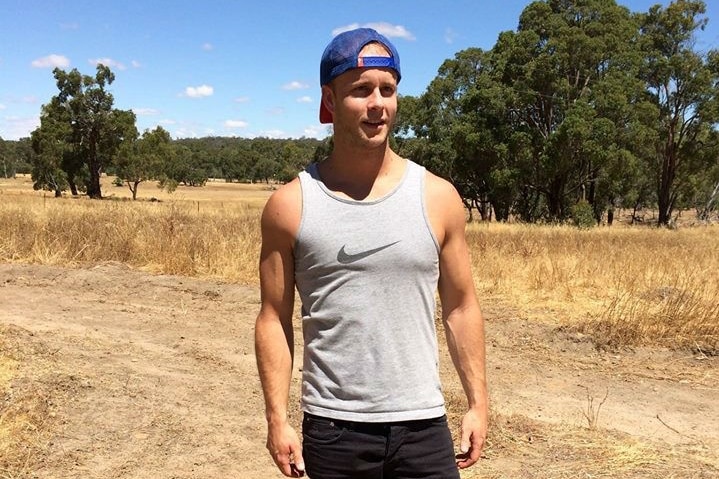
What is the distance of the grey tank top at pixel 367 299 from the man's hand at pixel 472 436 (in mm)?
163

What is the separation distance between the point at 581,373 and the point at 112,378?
4096 mm

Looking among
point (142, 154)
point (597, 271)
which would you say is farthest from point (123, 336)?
point (142, 154)

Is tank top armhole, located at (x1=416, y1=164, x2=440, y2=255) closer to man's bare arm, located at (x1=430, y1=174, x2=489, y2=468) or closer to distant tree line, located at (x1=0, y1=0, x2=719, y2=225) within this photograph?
man's bare arm, located at (x1=430, y1=174, x2=489, y2=468)

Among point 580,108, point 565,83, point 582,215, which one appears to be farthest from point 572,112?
point 582,215

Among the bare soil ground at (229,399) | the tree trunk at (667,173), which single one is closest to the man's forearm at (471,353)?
the bare soil ground at (229,399)

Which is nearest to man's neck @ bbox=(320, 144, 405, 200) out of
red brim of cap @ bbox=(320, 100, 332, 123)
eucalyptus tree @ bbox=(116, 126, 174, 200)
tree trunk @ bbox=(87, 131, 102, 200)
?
red brim of cap @ bbox=(320, 100, 332, 123)

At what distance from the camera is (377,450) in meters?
1.61

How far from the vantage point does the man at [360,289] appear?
1.61 m

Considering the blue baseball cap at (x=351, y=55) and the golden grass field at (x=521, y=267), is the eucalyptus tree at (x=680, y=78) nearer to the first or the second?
the golden grass field at (x=521, y=267)

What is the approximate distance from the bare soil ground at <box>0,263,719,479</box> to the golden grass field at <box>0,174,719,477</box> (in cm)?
19

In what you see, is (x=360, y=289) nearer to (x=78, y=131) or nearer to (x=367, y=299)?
(x=367, y=299)

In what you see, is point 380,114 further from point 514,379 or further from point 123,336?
point 123,336

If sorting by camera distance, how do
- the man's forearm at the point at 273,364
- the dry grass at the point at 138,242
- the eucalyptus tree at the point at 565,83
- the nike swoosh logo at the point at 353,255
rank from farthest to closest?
the eucalyptus tree at the point at 565,83, the dry grass at the point at 138,242, the man's forearm at the point at 273,364, the nike swoosh logo at the point at 353,255

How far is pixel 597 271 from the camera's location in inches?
362
